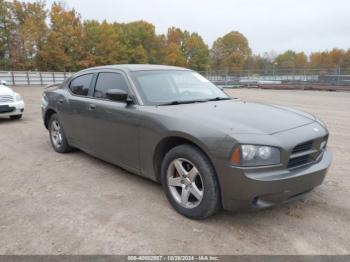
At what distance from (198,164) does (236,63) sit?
7308 cm

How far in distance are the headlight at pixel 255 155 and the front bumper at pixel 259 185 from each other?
53 millimetres

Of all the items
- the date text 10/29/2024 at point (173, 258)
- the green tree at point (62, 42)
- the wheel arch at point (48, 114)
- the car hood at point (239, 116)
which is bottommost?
the date text 10/29/2024 at point (173, 258)

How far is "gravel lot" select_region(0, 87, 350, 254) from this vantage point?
2.74 meters

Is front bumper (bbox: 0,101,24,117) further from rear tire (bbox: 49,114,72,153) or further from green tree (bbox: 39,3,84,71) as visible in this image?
green tree (bbox: 39,3,84,71)

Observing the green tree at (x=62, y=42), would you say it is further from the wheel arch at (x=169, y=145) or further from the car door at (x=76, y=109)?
the wheel arch at (x=169, y=145)

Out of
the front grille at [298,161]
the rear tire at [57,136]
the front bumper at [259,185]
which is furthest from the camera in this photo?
the rear tire at [57,136]

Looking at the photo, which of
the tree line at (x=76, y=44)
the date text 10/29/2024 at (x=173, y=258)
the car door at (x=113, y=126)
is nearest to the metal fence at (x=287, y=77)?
the tree line at (x=76, y=44)

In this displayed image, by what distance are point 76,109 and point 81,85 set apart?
42cm

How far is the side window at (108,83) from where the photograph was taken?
415 centimetres

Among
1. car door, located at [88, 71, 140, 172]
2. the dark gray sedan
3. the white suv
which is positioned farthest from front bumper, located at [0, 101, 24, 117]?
car door, located at [88, 71, 140, 172]

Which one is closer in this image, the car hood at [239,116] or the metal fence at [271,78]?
the car hood at [239,116]

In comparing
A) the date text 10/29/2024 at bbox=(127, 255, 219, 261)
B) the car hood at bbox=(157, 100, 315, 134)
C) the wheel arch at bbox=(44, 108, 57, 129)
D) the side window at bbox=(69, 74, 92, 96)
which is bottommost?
the date text 10/29/2024 at bbox=(127, 255, 219, 261)

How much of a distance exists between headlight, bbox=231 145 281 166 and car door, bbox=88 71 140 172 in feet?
4.63

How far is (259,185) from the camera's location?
2.69 meters
